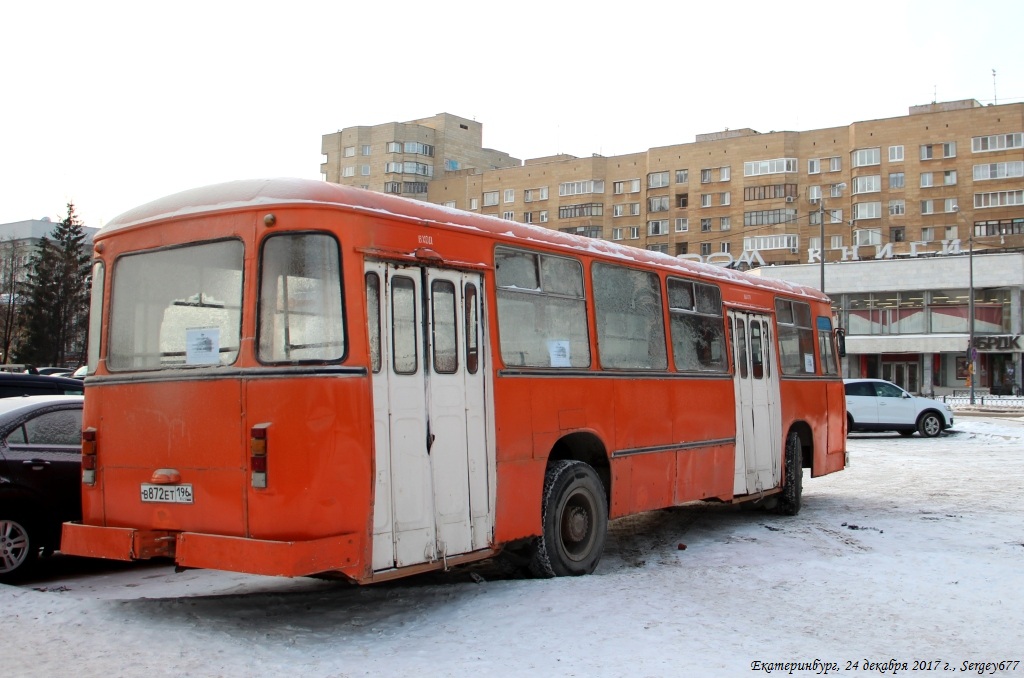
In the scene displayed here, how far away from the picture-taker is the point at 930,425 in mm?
27703

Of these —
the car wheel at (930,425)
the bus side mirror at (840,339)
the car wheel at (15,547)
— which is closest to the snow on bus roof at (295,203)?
the car wheel at (15,547)

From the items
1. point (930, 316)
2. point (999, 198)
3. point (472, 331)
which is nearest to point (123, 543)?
point (472, 331)

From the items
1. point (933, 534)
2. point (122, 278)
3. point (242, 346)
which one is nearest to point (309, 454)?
point (242, 346)

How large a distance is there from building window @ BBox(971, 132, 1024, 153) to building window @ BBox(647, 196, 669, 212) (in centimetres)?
2310

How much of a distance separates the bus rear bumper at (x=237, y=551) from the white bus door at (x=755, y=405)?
6.60m

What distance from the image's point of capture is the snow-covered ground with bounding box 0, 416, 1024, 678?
19.1ft

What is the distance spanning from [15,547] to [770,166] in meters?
72.3

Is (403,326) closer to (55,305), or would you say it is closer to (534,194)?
(55,305)

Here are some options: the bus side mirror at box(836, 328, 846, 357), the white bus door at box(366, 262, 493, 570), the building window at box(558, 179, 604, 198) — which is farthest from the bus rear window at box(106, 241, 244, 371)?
the building window at box(558, 179, 604, 198)

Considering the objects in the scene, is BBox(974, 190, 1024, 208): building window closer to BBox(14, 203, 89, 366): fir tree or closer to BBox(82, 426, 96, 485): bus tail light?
BBox(14, 203, 89, 366): fir tree

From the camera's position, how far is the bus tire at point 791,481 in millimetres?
12766

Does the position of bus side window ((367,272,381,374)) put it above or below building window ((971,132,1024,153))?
below

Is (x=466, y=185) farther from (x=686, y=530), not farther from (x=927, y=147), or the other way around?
(x=686, y=530)

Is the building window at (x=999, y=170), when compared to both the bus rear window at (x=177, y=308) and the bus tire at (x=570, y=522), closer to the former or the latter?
the bus tire at (x=570, y=522)
